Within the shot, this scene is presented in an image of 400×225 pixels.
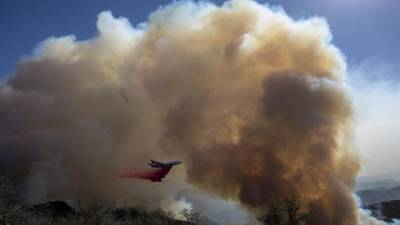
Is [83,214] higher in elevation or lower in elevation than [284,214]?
lower

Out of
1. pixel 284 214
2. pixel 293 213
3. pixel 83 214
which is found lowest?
pixel 83 214

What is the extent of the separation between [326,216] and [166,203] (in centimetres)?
9270

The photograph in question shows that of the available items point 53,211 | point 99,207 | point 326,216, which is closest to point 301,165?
point 326,216

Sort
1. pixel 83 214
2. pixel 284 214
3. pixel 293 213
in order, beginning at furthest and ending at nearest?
1. pixel 83 214
2. pixel 284 214
3. pixel 293 213

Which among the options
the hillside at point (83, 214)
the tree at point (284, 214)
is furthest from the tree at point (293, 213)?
Answer: the hillside at point (83, 214)

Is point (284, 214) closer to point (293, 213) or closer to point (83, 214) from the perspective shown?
point (293, 213)

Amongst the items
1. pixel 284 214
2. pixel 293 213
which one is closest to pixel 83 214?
pixel 284 214

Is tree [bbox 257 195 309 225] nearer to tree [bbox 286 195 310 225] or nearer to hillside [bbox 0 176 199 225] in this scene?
tree [bbox 286 195 310 225]

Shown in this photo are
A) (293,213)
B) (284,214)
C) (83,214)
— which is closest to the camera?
(293,213)

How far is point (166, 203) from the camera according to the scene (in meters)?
192

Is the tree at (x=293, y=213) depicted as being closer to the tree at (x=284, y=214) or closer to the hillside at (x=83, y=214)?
the tree at (x=284, y=214)

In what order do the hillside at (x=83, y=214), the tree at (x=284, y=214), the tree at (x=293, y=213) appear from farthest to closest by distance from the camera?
the hillside at (x=83, y=214), the tree at (x=284, y=214), the tree at (x=293, y=213)

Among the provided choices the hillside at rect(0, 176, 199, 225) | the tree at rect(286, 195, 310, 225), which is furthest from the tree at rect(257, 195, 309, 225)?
the hillside at rect(0, 176, 199, 225)

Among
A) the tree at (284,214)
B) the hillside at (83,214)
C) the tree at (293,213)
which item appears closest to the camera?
the tree at (293,213)
